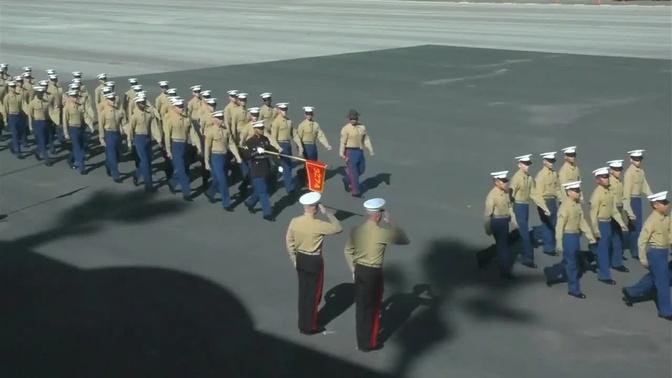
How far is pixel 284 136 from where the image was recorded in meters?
14.9

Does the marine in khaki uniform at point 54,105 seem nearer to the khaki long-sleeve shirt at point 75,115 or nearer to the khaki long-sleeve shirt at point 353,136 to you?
the khaki long-sleeve shirt at point 75,115

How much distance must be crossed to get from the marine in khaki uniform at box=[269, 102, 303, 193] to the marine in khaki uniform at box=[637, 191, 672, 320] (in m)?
6.75

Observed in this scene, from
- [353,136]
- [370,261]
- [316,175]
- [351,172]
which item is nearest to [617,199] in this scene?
[316,175]

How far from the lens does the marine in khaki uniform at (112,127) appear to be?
15.8 meters

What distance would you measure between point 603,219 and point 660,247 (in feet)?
3.85

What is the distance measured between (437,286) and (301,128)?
16.4 ft

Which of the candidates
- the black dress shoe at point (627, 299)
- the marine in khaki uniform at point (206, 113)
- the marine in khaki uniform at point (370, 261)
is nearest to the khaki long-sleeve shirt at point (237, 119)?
the marine in khaki uniform at point (206, 113)

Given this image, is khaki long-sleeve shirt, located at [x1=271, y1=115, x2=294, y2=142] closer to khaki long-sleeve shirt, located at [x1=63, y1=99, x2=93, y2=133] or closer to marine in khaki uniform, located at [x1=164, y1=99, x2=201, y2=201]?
marine in khaki uniform, located at [x1=164, y1=99, x2=201, y2=201]

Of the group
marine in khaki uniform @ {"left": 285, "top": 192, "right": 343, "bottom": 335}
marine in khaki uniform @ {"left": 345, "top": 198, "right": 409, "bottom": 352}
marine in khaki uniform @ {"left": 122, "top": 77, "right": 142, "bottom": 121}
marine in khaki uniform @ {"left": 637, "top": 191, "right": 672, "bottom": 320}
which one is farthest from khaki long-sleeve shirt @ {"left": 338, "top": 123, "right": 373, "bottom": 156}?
marine in khaki uniform @ {"left": 637, "top": 191, "right": 672, "bottom": 320}

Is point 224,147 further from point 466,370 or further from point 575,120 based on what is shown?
point 575,120

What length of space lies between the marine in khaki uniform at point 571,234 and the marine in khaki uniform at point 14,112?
Result: 1237 cm

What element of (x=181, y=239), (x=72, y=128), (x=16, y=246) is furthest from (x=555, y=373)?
(x=72, y=128)

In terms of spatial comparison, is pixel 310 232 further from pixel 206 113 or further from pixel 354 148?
pixel 206 113

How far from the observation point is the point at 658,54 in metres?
31.3
